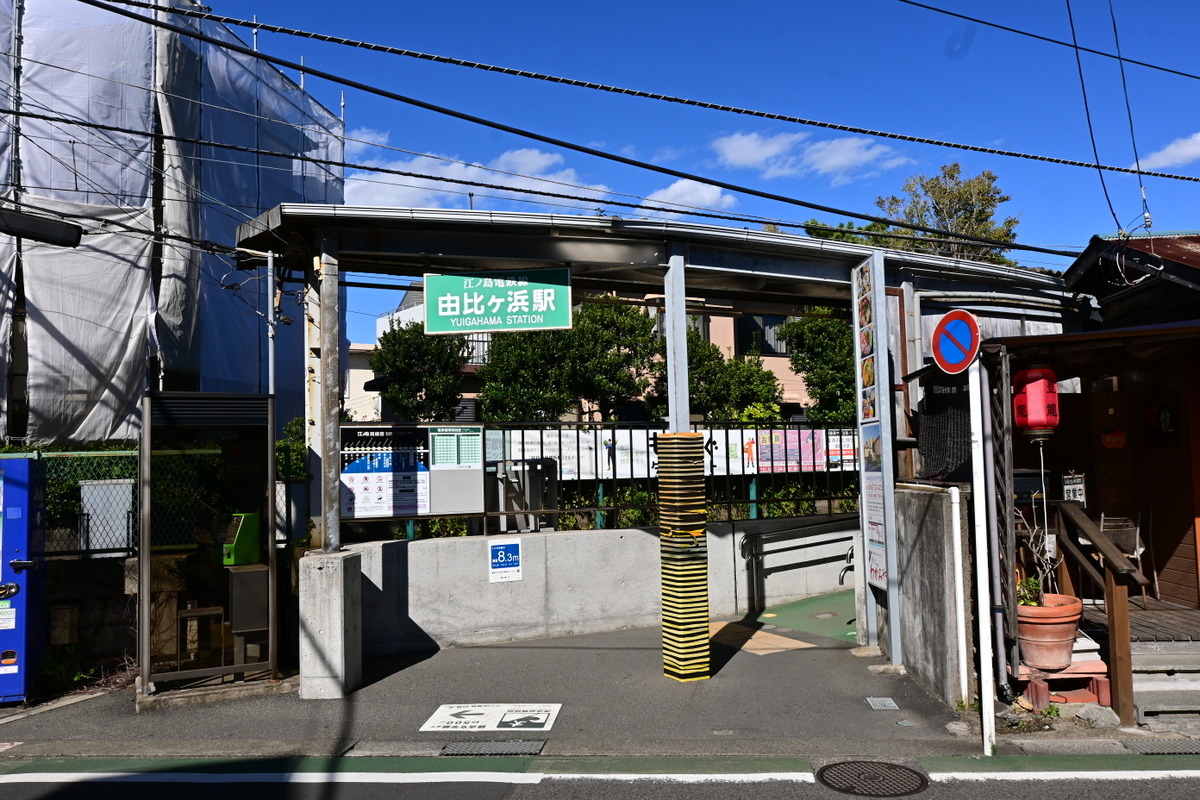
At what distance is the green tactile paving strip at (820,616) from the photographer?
10.7m

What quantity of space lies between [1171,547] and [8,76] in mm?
19445

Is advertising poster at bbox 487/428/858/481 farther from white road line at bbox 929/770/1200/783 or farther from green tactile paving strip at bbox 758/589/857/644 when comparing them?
white road line at bbox 929/770/1200/783

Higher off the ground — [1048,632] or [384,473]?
[384,473]

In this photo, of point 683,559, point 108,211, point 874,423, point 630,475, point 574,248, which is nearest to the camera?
point 683,559

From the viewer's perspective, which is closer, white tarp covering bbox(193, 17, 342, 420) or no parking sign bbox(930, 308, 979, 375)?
no parking sign bbox(930, 308, 979, 375)

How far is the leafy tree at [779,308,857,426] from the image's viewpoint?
2139 centimetres

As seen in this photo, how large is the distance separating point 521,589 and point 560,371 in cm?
1140

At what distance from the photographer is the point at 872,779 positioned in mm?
5859

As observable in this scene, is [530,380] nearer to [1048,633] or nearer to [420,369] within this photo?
[420,369]

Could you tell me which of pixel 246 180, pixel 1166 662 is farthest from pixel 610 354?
pixel 1166 662

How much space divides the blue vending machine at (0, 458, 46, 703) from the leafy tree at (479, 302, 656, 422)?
13.1 meters

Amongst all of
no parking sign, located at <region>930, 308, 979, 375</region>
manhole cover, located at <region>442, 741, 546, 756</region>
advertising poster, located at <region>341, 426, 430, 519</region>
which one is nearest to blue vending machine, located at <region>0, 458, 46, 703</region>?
advertising poster, located at <region>341, 426, 430, 519</region>

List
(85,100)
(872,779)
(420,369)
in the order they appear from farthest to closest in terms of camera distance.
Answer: (420,369) < (85,100) < (872,779)

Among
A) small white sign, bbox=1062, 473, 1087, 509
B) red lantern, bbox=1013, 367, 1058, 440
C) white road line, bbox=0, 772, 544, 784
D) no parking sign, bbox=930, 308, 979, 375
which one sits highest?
no parking sign, bbox=930, 308, 979, 375
